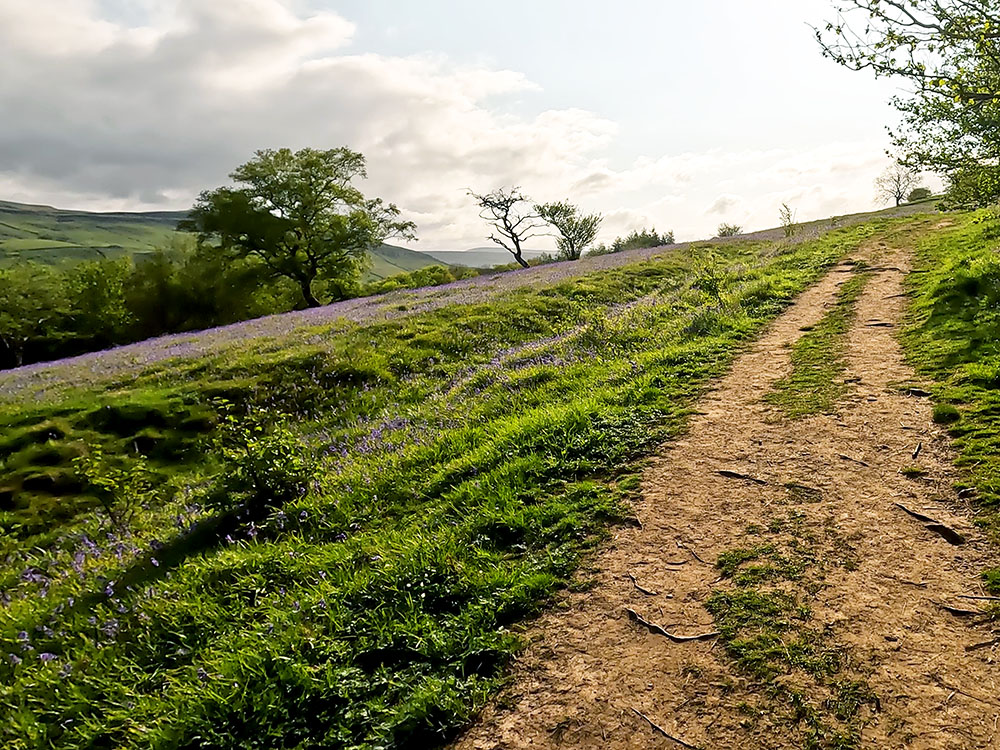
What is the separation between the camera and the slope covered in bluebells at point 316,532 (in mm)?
3885

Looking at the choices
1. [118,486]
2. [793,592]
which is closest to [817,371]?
[793,592]

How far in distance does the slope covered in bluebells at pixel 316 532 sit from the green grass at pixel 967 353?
3.30 metres

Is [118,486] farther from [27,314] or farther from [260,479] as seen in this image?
[27,314]

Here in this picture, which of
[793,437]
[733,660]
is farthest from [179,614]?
[793,437]

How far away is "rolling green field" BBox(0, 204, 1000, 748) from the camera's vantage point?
3.91 m

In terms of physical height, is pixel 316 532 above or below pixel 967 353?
below

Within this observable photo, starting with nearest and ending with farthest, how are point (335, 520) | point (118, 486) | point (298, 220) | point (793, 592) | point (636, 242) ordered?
point (793, 592) → point (335, 520) → point (118, 486) → point (298, 220) → point (636, 242)

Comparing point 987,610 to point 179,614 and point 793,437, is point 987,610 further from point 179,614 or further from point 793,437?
point 179,614

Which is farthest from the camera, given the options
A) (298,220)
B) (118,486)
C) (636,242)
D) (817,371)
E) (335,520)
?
(636,242)

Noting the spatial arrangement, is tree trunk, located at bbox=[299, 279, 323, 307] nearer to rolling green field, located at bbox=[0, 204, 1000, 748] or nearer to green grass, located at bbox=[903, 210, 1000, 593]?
rolling green field, located at bbox=[0, 204, 1000, 748]

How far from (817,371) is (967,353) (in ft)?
7.31

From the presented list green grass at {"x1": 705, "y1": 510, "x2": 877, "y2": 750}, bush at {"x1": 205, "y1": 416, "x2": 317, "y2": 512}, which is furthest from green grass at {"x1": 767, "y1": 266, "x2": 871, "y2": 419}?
bush at {"x1": 205, "y1": 416, "x2": 317, "y2": 512}

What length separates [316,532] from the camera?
6.38m

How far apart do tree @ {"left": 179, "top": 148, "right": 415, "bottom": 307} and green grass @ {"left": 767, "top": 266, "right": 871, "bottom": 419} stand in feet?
143
